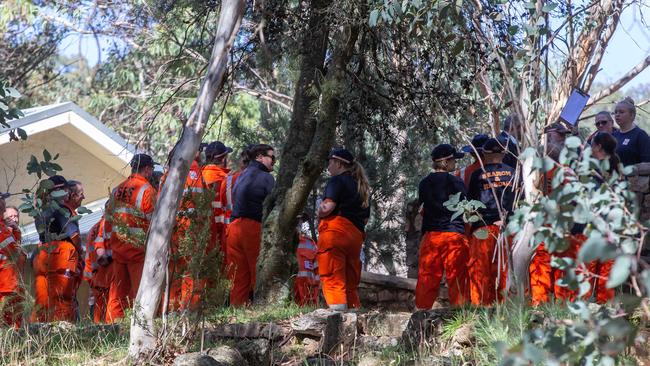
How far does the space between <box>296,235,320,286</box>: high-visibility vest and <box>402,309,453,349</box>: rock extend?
13.9 feet

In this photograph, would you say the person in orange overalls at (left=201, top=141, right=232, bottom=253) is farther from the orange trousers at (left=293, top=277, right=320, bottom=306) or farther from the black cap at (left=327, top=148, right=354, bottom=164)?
the black cap at (left=327, top=148, right=354, bottom=164)

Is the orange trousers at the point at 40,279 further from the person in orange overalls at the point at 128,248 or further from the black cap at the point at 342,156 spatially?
the black cap at the point at 342,156

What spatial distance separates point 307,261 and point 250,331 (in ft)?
12.8

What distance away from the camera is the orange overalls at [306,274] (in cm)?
1181

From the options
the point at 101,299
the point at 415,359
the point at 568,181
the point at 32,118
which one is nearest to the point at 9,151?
the point at 32,118

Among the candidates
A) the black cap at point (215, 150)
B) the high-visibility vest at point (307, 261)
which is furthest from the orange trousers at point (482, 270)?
the black cap at point (215, 150)

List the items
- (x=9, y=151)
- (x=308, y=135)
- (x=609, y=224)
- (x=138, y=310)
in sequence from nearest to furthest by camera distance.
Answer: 1. (x=609, y=224)
2. (x=138, y=310)
3. (x=308, y=135)
4. (x=9, y=151)

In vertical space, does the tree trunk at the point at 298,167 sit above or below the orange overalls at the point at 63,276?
above

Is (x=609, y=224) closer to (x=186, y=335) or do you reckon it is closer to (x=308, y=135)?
(x=186, y=335)

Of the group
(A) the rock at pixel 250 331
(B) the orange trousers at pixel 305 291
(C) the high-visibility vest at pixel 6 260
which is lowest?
(A) the rock at pixel 250 331

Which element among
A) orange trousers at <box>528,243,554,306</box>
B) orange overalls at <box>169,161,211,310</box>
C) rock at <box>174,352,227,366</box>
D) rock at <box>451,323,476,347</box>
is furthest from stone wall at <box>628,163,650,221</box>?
rock at <box>174,352,227,366</box>

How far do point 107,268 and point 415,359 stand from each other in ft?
18.5

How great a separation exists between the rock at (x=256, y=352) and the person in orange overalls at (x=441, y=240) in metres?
2.73

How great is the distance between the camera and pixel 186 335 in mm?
7660
